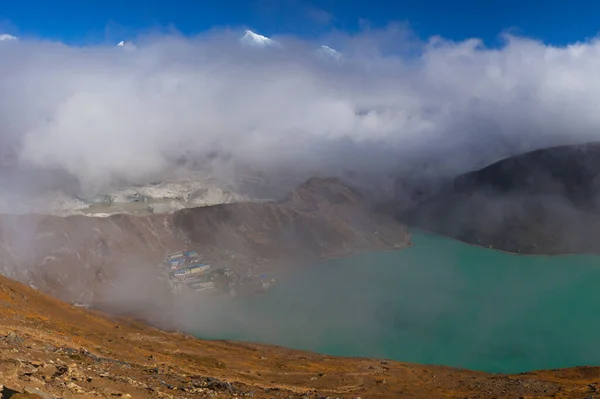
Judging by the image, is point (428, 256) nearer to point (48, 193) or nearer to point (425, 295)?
point (425, 295)

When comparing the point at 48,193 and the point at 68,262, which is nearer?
the point at 68,262

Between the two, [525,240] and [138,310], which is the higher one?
[525,240]

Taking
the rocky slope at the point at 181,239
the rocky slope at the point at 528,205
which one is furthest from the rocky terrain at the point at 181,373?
the rocky slope at the point at 528,205

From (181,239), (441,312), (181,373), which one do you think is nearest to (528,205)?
(441,312)

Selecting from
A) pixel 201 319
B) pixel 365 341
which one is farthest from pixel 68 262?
pixel 365 341

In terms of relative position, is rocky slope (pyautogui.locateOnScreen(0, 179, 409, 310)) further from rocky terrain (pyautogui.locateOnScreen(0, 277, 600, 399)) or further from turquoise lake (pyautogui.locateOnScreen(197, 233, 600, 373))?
rocky terrain (pyautogui.locateOnScreen(0, 277, 600, 399))

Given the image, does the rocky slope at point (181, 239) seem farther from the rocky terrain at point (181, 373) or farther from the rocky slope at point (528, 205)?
the rocky terrain at point (181, 373)
